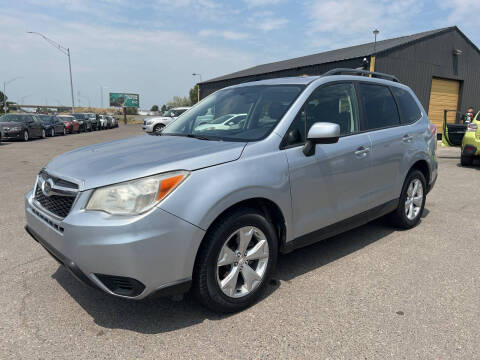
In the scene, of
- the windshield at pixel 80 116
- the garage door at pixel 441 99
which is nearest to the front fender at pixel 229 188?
the garage door at pixel 441 99

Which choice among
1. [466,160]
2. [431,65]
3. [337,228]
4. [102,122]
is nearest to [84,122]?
[102,122]

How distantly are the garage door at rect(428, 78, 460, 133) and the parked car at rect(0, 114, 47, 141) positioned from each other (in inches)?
886

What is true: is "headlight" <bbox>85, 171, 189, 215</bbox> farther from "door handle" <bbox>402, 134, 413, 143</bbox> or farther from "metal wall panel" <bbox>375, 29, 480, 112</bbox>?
"metal wall panel" <bbox>375, 29, 480, 112</bbox>

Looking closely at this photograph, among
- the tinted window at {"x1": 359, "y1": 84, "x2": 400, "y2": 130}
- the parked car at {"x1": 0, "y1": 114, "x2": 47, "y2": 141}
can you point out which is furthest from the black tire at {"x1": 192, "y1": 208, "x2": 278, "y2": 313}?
the parked car at {"x1": 0, "y1": 114, "x2": 47, "y2": 141}

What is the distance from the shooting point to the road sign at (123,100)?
253ft

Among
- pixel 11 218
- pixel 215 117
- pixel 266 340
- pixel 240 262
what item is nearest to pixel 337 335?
pixel 266 340

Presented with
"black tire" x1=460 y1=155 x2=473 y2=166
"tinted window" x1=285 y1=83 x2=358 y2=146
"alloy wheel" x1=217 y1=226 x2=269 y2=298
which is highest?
"tinted window" x1=285 y1=83 x2=358 y2=146

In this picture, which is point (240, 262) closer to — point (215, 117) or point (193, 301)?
point (193, 301)

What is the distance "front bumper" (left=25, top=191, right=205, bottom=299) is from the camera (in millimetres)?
2312

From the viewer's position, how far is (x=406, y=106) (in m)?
4.68

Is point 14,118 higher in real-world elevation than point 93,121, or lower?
higher

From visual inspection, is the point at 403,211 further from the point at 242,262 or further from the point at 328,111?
the point at 242,262

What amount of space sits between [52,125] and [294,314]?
82.9ft

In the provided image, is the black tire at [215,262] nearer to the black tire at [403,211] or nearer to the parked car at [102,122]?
the black tire at [403,211]
